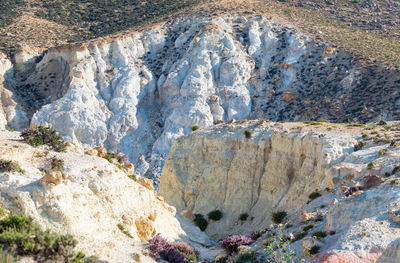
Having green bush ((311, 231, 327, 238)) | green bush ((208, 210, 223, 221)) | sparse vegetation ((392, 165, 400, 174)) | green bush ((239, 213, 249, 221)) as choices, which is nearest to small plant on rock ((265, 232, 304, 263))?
green bush ((311, 231, 327, 238))

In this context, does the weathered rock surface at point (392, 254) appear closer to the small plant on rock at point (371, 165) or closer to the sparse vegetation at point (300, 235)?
the sparse vegetation at point (300, 235)

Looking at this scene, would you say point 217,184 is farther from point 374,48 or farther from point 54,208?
point 374,48

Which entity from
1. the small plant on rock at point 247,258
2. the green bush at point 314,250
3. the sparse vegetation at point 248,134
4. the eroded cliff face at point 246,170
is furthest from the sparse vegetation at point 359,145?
the green bush at point 314,250

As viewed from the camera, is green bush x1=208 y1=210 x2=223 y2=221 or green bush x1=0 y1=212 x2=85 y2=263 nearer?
green bush x1=0 y1=212 x2=85 y2=263

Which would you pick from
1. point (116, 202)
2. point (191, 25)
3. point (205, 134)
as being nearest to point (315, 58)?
→ point (191, 25)

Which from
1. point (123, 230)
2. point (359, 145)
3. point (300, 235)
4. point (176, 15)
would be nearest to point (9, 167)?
point (123, 230)

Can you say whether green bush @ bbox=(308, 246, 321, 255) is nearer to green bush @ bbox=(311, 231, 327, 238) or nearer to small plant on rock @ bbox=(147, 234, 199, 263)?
green bush @ bbox=(311, 231, 327, 238)
